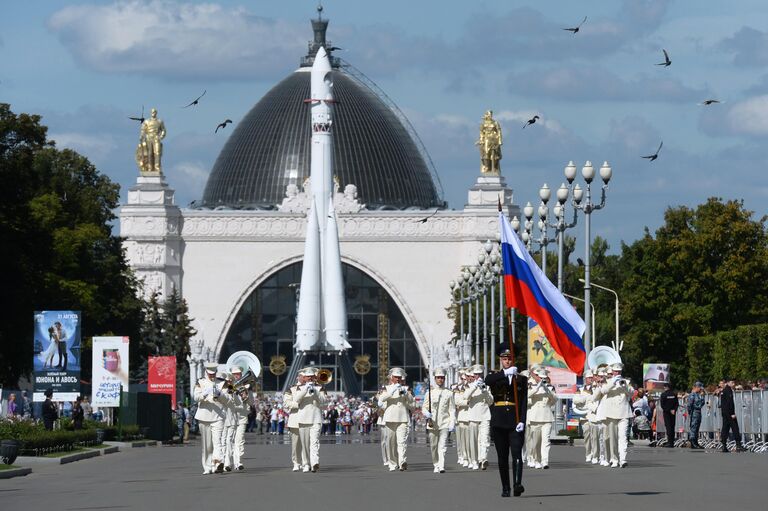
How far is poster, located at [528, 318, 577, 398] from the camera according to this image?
49.8 metres

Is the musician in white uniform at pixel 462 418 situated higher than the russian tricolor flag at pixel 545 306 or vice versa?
the russian tricolor flag at pixel 545 306

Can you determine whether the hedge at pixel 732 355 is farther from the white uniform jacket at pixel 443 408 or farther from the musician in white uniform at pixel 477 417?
the musician in white uniform at pixel 477 417

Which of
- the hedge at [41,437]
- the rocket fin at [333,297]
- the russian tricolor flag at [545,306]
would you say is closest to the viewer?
the russian tricolor flag at [545,306]

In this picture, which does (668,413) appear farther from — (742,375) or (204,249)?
(204,249)

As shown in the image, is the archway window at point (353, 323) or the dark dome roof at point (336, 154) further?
the dark dome roof at point (336, 154)

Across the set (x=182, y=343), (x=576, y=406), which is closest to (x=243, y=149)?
(x=182, y=343)

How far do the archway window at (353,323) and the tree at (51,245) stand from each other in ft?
122

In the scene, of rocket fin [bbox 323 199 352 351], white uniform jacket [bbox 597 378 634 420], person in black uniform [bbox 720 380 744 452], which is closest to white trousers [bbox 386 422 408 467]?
white uniform jacket [bbox 597 378 634 420]

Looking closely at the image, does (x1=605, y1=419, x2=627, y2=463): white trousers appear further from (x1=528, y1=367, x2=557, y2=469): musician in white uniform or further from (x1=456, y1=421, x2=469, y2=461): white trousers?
(x1=456, y1=421, x2=469, y2=461): white trousers

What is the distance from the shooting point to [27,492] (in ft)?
92.5

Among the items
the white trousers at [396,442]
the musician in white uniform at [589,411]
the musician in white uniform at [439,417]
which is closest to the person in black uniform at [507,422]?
the musician in white uniform at [439,417]

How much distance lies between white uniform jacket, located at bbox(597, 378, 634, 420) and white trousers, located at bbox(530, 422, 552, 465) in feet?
3.52

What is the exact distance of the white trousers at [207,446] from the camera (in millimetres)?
33562

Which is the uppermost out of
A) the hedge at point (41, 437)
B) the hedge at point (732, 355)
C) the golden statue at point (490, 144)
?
the golden statue at point (490, 144)
